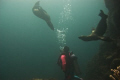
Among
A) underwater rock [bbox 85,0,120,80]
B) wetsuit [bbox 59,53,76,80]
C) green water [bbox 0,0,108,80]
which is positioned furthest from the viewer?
green water [bbox 0,0,108,80]

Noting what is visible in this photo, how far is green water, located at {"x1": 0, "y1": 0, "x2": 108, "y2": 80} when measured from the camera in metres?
47.6

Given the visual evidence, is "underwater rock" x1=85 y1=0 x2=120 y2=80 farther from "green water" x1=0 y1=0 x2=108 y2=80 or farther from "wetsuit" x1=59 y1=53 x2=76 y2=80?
"green water" x1=0 y1=0 x2=108 y2=80

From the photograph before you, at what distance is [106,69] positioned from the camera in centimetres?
1033

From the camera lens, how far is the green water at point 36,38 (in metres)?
47.6

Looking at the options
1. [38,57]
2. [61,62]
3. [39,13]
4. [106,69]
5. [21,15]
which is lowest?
[38,57]

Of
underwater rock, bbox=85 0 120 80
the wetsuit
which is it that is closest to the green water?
underwater rock, bbox=85 0 120 80

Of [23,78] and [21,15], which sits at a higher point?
[21,15]

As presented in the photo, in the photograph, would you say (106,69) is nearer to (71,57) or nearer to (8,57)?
(71,57)

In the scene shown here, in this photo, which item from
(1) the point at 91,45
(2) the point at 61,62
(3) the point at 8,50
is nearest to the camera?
(2) the point at 61,62

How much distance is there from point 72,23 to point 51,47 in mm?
45239

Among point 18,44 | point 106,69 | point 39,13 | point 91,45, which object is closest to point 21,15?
point 18,44

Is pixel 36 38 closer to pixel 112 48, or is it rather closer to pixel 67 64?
pixel 112 48

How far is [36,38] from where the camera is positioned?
275ft

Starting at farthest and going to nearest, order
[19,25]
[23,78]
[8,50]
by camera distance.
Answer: [19,25], [8,50], [23,78]
